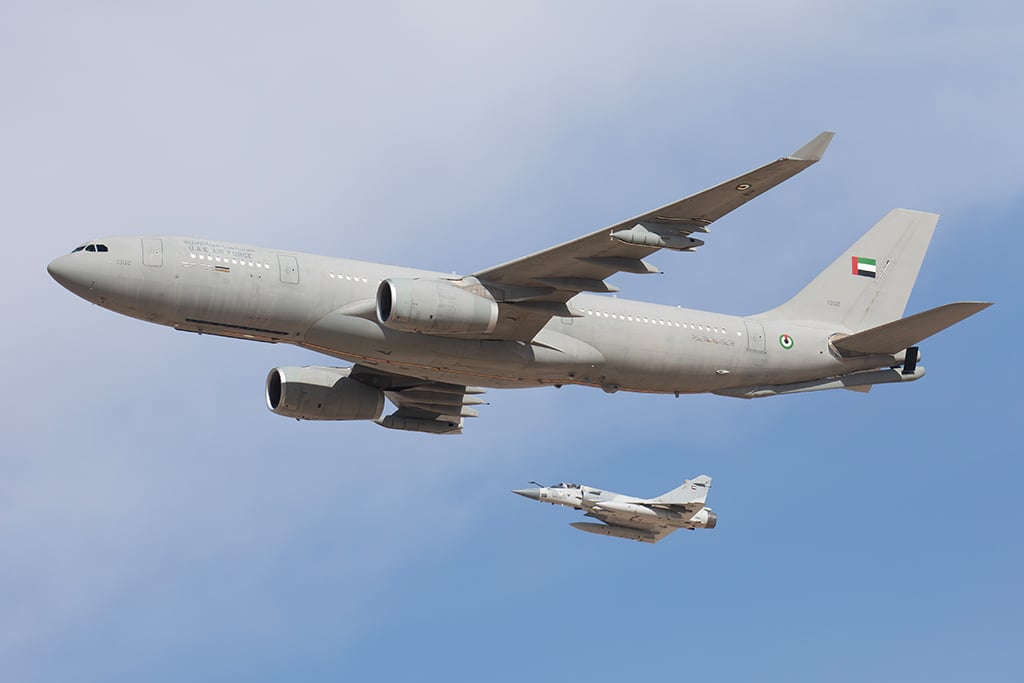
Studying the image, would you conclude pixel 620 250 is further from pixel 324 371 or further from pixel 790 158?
pixel 324 371

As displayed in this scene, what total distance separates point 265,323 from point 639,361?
11.5m

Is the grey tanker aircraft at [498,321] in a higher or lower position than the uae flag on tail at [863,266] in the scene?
lower

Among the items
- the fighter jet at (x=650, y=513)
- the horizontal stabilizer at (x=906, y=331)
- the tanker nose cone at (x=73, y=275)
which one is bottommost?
the fighter jet at (x=650, y=513)

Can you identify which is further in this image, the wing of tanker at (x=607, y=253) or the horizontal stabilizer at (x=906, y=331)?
the horizontal stabilizer at (x=906, y=331)

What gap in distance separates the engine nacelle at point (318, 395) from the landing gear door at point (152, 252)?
25.1 ft

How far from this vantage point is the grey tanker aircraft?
129ft

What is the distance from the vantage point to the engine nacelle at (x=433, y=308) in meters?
39.3

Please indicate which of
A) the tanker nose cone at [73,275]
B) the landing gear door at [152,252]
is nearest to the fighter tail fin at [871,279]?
the landing gear door at [152,252]

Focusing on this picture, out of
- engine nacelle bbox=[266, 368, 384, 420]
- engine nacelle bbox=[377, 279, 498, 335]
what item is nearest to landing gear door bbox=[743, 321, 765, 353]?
engine nacelle bbox=[377, 279, 498, 335]

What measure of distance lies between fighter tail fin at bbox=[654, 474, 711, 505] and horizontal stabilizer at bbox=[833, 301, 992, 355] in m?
12.7

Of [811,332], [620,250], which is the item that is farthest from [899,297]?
[620,250]

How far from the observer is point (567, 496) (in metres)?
61.8

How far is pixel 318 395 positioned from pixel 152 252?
8744 millimetres

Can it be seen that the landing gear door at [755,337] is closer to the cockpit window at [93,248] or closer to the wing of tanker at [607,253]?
the wing of tanker at [607,253]
